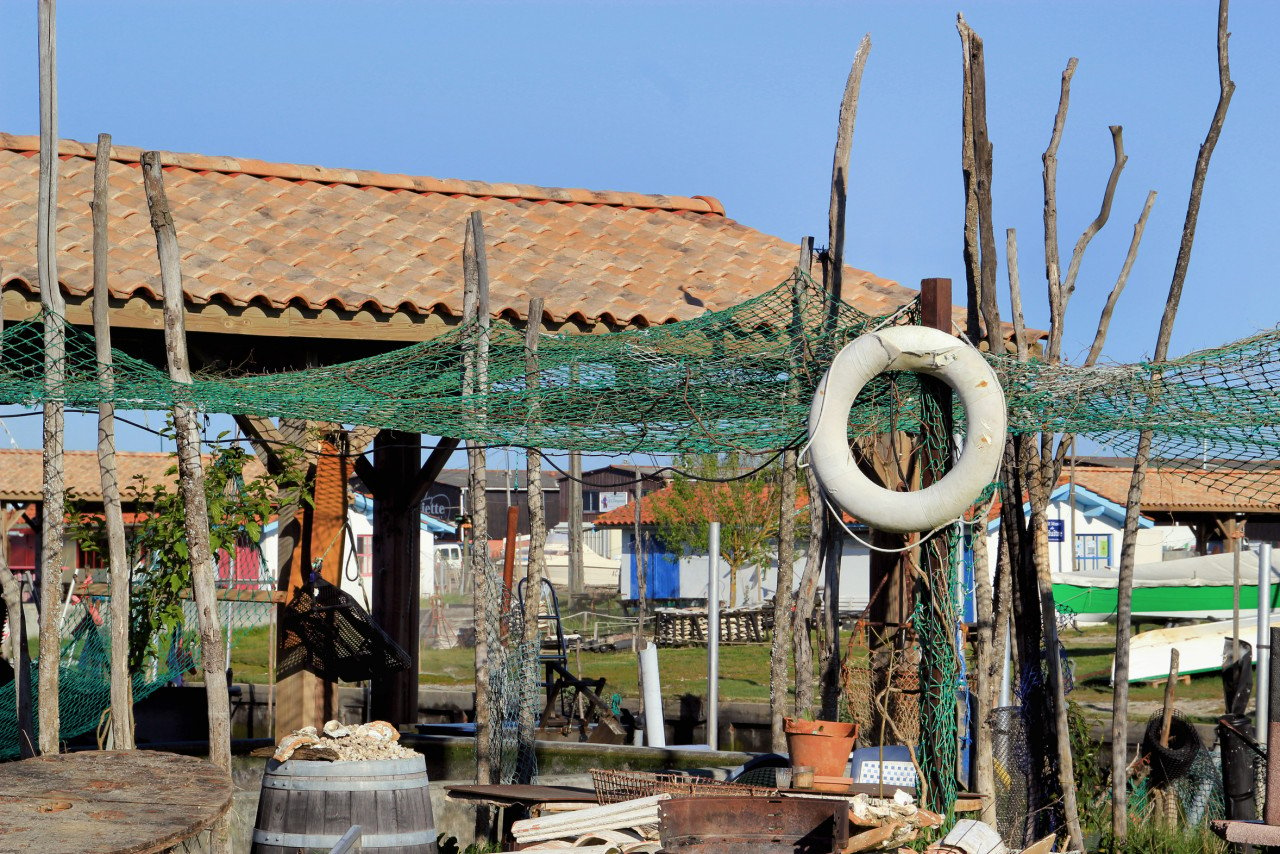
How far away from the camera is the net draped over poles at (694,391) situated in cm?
562

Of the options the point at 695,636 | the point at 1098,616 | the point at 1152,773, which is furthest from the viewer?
the point at 1098,616

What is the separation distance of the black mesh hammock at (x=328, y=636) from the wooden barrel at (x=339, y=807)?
2.46m

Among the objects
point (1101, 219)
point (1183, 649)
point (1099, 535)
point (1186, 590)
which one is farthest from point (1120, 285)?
point (1099, 535)

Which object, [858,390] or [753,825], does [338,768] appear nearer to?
[753,825]

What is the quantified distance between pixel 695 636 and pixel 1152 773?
52.5ft

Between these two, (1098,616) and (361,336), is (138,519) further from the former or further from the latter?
(1098,616)

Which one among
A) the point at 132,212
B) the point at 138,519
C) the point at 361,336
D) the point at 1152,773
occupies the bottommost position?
the point at 1152,773

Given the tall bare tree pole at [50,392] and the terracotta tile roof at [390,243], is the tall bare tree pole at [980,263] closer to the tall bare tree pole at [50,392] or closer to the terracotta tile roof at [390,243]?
the terracotta tile roof at [390,243]

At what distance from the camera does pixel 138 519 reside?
8.95m

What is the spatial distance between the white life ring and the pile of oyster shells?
1971mm

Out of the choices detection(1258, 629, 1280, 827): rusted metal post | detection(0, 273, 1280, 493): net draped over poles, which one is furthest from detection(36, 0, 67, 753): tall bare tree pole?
detection(1258, 629, 1280, 827): rusted metal post

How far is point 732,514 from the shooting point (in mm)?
29922

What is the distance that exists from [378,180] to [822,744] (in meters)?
6.08

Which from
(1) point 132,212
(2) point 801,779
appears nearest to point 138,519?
(1) point 132,212
